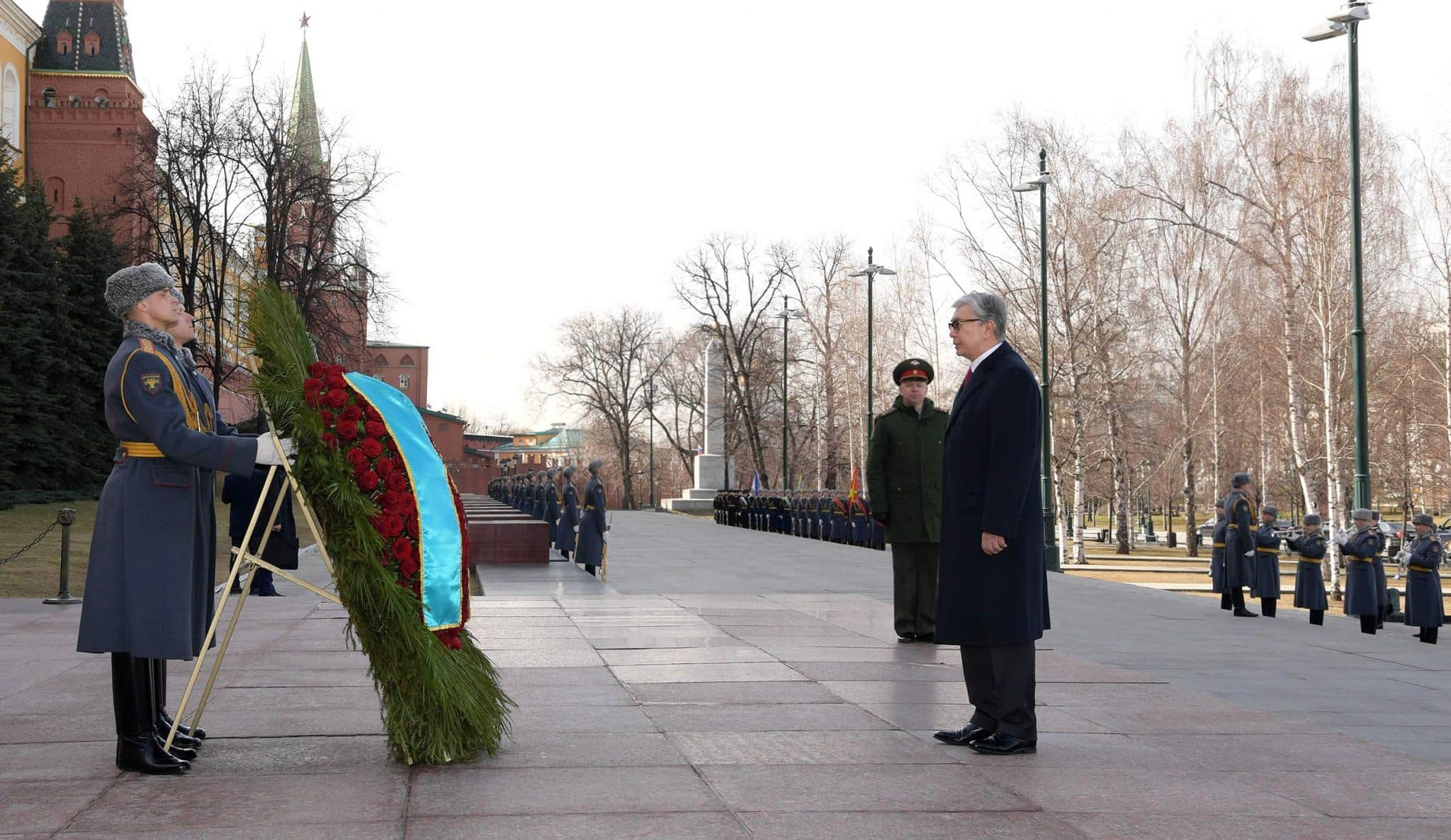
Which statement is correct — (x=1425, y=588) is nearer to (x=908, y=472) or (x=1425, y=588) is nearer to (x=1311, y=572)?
(x=1311, y=572)

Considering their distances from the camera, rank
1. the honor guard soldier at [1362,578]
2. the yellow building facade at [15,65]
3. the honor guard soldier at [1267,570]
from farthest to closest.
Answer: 1. the yellow building facade at [15,65]
2. the honor guard soldier at [1362,578]
3. the honor guard soldier at [1267,570]

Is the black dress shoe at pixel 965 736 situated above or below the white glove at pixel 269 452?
below

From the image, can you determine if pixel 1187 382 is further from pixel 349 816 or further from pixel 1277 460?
pixel 349 816

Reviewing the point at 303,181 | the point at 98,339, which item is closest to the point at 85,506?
the point at 98,339

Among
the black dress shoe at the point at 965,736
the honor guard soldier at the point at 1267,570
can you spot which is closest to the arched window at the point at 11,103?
the honor guard soldier at the point at 1267,570

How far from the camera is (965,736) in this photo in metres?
5.87

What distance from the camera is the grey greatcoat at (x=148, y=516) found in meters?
5.16

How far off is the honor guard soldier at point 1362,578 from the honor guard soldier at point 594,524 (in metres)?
9.09

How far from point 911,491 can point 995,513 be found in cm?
410

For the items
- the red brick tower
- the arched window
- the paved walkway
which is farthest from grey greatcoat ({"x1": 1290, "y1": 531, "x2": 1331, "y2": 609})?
the arched window

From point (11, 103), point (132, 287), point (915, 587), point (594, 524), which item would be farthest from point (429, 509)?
point (11, 103)

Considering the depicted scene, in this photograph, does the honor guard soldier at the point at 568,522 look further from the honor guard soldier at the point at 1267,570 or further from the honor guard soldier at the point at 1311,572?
the honor guard soldier at the point at 1311,572

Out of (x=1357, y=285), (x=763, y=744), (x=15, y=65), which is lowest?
(x=763, y=744)

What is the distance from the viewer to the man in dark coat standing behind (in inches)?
227
